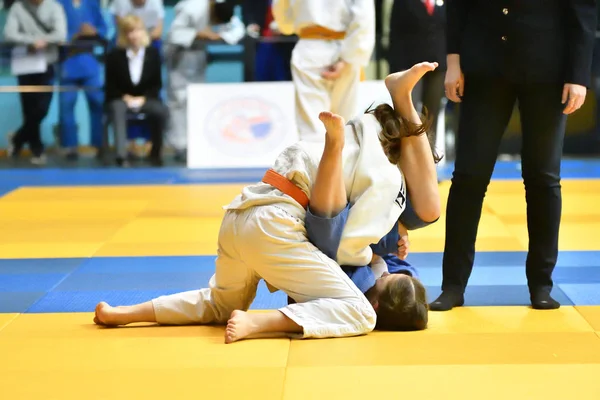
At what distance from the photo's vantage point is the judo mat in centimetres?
332

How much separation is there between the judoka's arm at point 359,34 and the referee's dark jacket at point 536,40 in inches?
120

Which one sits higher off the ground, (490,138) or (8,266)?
(490,138)

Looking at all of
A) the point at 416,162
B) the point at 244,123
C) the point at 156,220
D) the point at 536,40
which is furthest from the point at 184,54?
the point at 416,162

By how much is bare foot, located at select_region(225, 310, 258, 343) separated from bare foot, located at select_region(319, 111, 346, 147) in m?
0.80

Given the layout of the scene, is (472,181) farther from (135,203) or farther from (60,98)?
(60,98)

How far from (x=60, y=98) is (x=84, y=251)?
5.95 m

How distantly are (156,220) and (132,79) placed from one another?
436cm

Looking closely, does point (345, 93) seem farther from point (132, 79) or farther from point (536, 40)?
point (132, 79)

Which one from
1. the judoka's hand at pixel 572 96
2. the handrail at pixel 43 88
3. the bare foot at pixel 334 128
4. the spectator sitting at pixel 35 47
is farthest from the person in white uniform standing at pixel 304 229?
the spectator sitting at pixel 35 47

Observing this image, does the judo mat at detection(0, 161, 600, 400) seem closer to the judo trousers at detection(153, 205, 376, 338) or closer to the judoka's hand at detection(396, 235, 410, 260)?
the judo trousers at detection(153, 205, 376, 338)

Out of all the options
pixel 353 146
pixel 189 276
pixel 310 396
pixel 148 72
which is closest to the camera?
pixel 310 396

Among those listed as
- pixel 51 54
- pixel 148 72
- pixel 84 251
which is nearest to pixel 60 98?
pixel 51 54

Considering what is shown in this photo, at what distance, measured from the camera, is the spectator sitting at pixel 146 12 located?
11555 mm

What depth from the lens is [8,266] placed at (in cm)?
580
